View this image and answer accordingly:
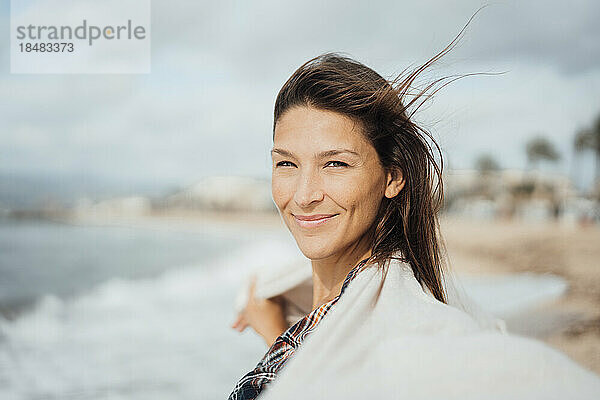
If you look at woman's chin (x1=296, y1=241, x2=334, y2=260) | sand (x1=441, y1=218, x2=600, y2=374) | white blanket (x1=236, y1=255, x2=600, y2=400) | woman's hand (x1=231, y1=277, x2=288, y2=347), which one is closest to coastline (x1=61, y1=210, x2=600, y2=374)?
sand (x1=441, y1=218, x2=600, y2=374)

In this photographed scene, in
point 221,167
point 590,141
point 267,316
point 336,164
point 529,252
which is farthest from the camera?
point 590,141

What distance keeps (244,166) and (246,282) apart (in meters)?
6.99

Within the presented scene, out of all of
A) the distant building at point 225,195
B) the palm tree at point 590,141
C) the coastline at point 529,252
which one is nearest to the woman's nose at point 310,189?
the coastline at point 529,252

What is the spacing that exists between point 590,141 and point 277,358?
9.40m

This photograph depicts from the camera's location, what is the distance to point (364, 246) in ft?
3.55

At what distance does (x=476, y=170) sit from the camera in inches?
373

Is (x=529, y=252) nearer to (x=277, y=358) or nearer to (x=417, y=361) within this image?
(x=277, y=358)

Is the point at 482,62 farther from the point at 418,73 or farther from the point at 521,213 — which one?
the point at 418,73

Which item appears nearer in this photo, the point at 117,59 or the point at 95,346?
the point at 95,346

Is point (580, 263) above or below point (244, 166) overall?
below

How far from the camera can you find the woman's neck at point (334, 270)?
3.58 ft

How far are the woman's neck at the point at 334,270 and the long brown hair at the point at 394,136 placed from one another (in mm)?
43

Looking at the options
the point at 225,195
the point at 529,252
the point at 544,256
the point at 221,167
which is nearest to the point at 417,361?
the point at 544,256

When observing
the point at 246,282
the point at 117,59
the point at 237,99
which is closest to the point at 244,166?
the point at 237,99
